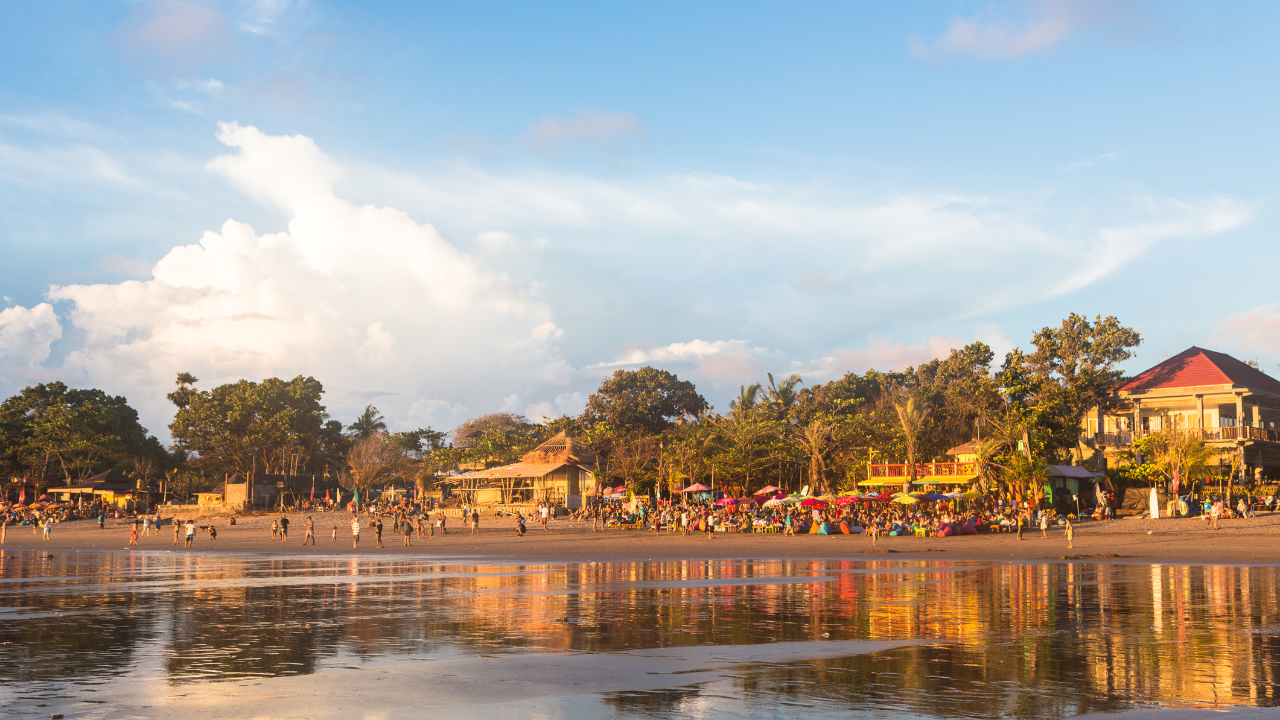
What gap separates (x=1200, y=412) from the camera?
5194cm

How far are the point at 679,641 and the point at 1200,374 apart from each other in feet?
174

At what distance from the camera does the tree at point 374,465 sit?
78.9 metres

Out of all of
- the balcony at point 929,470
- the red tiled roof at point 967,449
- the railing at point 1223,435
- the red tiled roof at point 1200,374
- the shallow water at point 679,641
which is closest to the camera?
the shallow water at point 679,641

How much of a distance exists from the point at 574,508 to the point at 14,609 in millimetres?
50100

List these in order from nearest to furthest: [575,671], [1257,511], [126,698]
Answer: [126,698] → [575,671] → [1257,511]

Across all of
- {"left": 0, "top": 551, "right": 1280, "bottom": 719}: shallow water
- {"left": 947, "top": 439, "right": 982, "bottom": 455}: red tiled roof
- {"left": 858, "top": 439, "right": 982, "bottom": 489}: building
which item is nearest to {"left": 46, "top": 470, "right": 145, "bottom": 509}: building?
{"left": 858, "top": 439, "right": 982, "bottom": 489}: building

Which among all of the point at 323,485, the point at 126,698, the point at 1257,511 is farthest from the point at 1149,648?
the point at 323,485

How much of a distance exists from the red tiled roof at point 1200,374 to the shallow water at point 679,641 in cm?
3560

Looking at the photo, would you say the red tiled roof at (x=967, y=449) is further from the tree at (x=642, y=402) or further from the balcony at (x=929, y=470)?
the tree at (x=642, y=402)

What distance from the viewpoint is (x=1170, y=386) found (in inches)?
2146

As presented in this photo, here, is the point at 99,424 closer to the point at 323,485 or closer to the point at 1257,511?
the point at 323,485

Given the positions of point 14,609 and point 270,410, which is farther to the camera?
point 270,410

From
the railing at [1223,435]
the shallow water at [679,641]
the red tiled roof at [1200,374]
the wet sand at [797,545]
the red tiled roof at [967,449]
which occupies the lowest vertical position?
the wet sand at [797,545]

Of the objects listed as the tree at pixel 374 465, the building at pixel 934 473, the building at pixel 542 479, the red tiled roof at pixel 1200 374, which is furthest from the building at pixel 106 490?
the red tiled roof at pixel 1200 374
